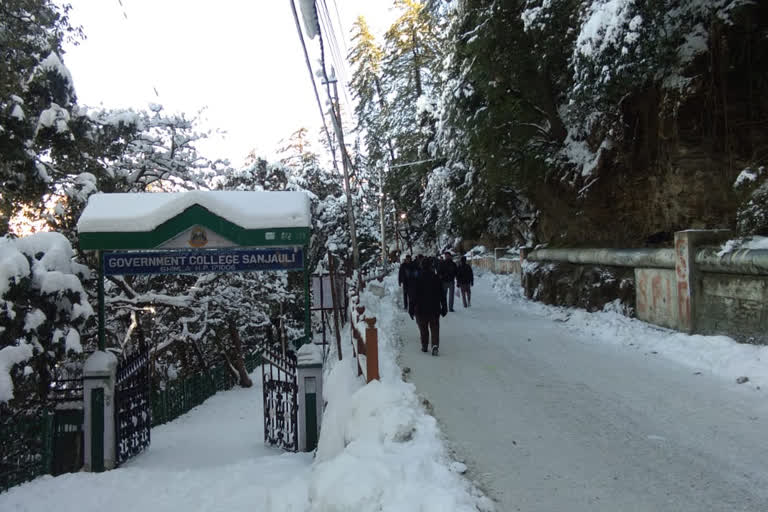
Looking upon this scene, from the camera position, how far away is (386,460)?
4.68m

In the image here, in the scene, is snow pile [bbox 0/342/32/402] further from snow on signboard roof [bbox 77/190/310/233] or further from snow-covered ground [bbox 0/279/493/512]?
snow on signboard roof [bbox 77/190/310/233]

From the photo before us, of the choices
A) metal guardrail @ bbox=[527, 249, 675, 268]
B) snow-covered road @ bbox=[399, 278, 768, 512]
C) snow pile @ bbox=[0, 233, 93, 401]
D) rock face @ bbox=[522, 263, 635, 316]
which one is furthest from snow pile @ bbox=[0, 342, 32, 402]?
rock face @ bbox=[522, 263, 635, 316]

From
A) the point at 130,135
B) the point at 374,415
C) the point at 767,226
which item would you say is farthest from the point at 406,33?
the point at 374,415

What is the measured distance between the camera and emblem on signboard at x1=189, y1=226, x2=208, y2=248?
321 inches

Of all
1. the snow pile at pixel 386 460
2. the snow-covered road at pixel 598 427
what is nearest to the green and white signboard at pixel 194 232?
the snow pile at pixel 386 460

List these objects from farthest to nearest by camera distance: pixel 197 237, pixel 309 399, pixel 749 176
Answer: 1. pixel 749 176
2. pixel 197 237
3. pixel 309 399

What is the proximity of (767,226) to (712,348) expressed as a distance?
2.14 metres

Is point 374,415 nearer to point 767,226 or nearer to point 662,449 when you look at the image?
point 662,449

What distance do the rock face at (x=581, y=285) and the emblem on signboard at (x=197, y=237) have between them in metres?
9.14

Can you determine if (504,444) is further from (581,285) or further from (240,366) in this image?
(240,366)

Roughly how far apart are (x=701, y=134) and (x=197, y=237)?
9.93 meters

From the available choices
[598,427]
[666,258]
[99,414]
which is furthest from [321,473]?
[666,258]

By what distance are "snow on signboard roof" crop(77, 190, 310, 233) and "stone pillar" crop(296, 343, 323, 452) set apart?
2114mm

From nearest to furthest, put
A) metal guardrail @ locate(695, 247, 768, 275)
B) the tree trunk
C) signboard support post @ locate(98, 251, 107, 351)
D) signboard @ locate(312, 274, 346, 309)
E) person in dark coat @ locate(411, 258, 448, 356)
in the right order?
metal guardrail @ locate(695, 247, 768, 275) < signboard support post @ locate(98, 251, 107, 351) < person in dark coat @ locate(411, 258, 448, 356) < signboard @ locate(312, 274, 346, 309) < the tree trunk
